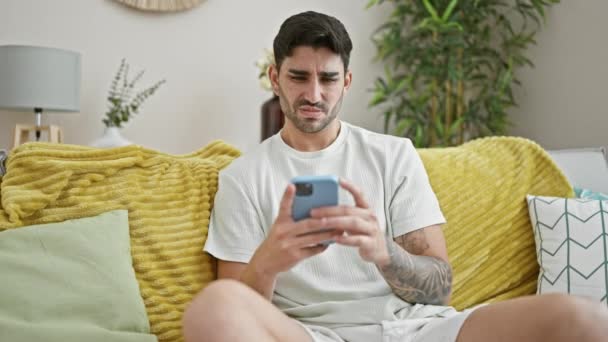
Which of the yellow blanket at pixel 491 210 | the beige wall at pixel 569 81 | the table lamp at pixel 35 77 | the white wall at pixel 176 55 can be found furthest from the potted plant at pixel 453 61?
the table lamp at pixel 35 77

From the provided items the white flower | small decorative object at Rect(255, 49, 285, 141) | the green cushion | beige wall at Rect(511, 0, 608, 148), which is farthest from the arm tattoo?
beige wall at Rect(511, 0, 608, 148)

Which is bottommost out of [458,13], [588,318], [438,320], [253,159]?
[438,320]

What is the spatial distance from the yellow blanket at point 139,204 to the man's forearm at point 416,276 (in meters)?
0.44

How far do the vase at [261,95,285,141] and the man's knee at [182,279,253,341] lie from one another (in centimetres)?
178

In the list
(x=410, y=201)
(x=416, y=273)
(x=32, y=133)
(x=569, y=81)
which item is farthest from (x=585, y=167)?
(x=32, y=133)

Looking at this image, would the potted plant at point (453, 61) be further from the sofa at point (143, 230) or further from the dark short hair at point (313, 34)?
the dark short hair at point (313, 34)

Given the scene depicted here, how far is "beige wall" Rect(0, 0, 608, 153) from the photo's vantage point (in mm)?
2816

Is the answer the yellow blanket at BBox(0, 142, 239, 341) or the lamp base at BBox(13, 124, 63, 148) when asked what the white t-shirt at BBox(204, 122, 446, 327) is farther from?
the lamp base at BBox(13, 124, 63, 148)

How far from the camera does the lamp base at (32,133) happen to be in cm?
260

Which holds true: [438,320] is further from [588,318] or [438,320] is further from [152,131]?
[152,131]

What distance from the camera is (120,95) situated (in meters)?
2.93

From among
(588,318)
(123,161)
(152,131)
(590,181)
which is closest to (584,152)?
(590,181)

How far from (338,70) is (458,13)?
2019 mm

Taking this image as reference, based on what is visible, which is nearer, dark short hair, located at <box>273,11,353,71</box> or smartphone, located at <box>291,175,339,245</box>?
smartphone, located at <box>291,175,339,245</box>
